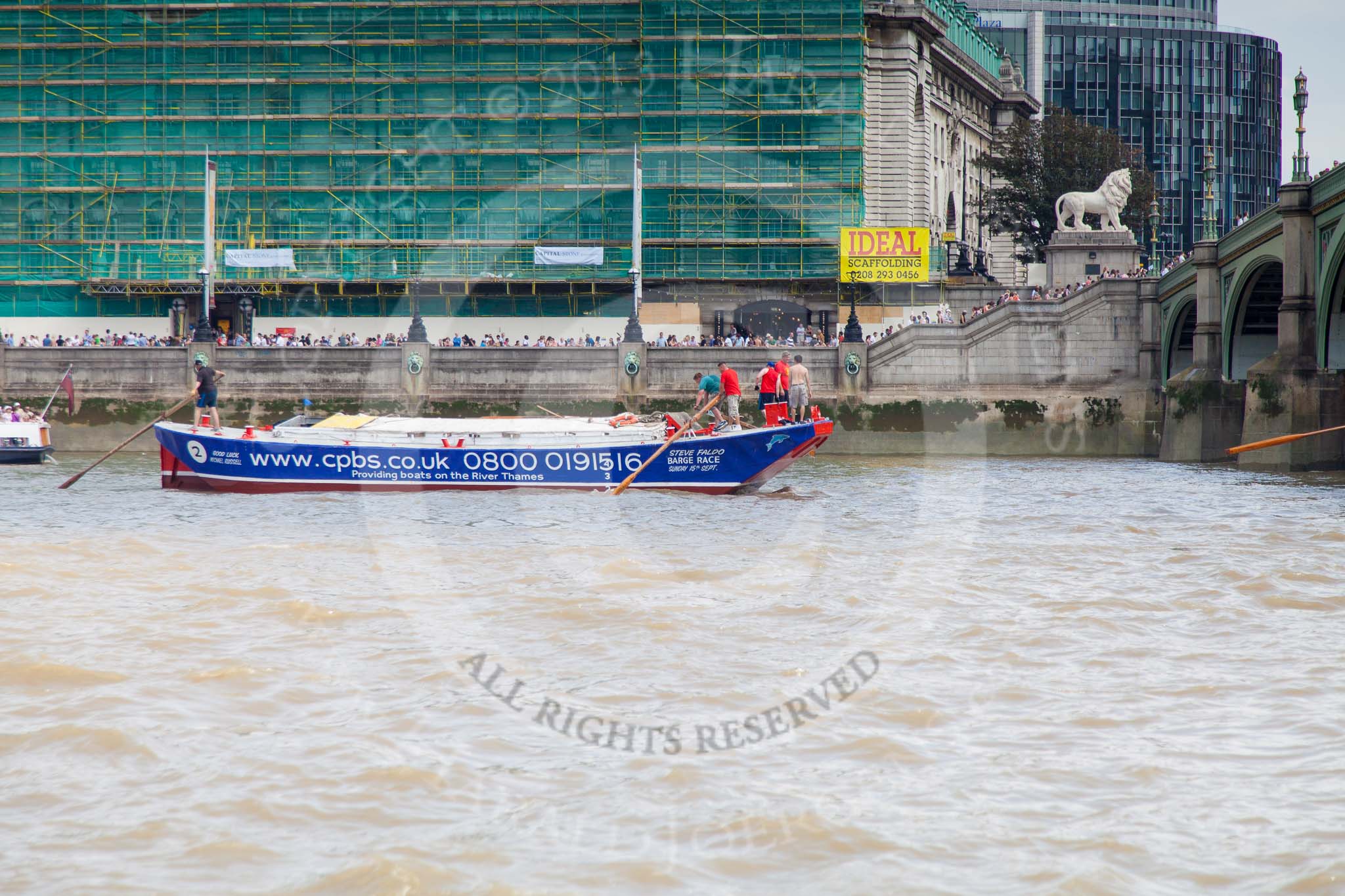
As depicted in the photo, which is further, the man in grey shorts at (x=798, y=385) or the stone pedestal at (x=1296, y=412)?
the stone pedestal at (x=1296, y=412)

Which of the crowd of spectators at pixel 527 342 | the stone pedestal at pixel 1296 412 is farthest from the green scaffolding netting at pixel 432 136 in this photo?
the stone pedestal at pixel 1296 412

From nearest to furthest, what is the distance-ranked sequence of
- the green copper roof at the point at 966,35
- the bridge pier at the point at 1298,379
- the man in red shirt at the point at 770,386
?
the man in red shirt at the point at 770,386 < the bridge pier at the point at 1298,379 < the green copper roof at the point at 966,35

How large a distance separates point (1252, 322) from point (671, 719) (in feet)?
122

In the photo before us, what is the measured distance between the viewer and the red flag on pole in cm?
4681

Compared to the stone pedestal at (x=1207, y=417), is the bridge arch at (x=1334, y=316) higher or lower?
higher

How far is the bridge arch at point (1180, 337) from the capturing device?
147 feet

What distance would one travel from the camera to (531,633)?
37.6 feet

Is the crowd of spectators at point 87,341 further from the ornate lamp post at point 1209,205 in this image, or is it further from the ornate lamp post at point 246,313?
the ornate lamp post at point 1209,205

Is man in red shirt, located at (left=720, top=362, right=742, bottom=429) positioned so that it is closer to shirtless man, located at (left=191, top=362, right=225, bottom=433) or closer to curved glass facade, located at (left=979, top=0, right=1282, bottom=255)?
shirtless man, located at (left=191, top=362, right=225, bottom=433)

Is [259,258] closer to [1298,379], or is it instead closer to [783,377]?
[783,377]

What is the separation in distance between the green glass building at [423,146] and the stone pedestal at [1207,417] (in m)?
18.8

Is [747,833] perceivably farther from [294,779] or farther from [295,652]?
[295,652]

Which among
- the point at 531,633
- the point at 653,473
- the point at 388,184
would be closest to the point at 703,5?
the point at 388,184

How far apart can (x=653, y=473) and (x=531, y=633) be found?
50.6 ft
